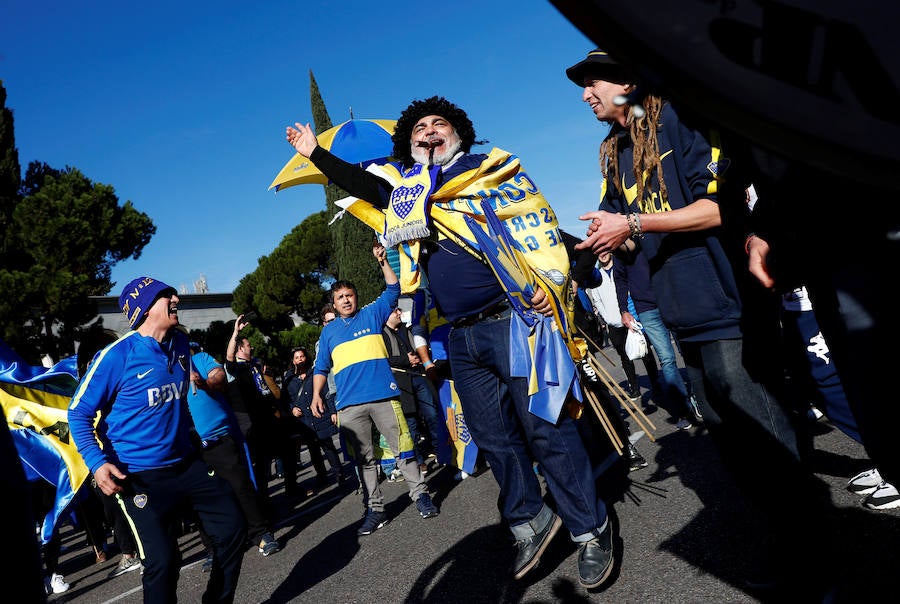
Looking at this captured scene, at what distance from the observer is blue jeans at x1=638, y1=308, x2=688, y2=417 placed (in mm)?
6246

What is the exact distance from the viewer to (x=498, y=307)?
349 centimetres

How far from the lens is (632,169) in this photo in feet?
9.38

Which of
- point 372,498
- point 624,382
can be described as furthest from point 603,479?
point 624,382

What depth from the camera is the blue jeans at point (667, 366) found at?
625 cm

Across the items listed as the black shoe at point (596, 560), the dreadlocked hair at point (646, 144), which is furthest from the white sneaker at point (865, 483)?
the dreadlocked hair at point (646, 144)

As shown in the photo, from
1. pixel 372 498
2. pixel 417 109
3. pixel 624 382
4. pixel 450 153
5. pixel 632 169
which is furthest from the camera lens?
pixel 624 382

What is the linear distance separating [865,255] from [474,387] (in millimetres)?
2425

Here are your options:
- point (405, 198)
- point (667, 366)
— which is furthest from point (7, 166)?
point (405, 198)

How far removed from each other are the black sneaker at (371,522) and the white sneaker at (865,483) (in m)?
3.65

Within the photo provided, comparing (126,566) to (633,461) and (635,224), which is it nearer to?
(633,461)

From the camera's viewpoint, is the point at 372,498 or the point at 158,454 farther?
the point at 372,498

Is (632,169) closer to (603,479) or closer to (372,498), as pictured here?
(603,479)

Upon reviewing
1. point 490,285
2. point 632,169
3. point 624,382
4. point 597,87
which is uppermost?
point 597,87

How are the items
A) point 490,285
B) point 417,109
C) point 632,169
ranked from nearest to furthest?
point 632,169, point 490,285, point 417,109
